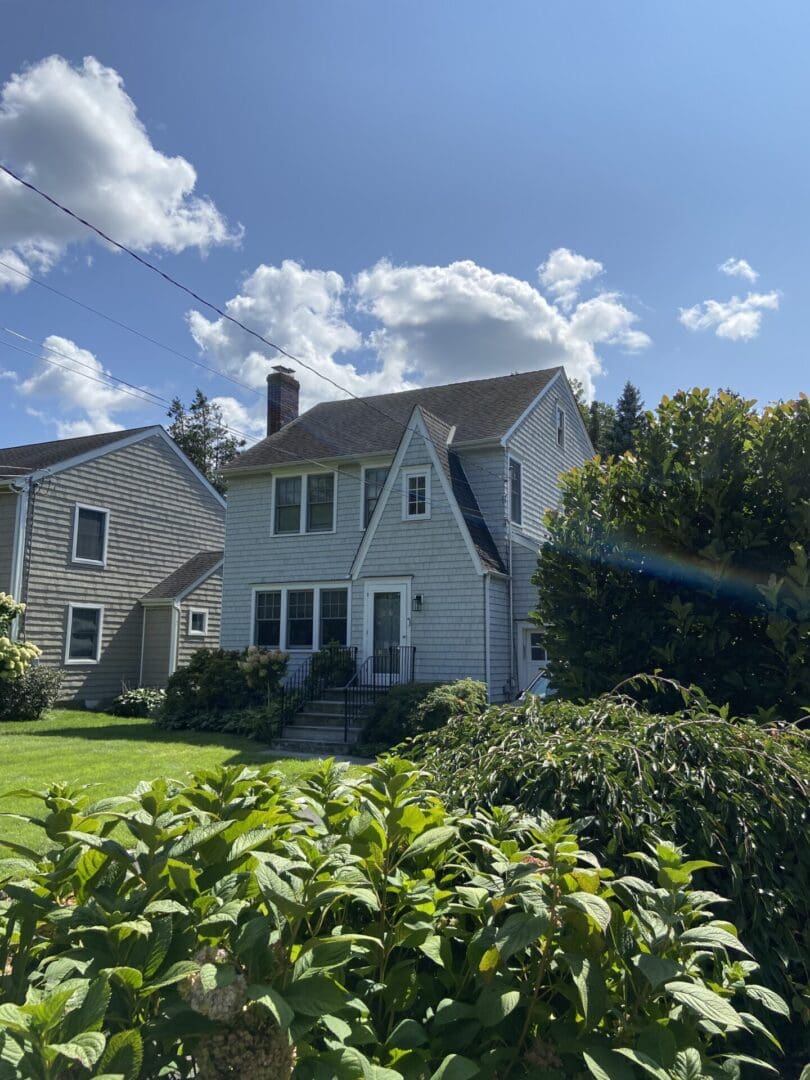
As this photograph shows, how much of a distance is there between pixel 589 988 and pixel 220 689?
54.2 feet

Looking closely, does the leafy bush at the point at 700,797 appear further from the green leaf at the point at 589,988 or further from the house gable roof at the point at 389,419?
the house gable roof at the point at 389,419

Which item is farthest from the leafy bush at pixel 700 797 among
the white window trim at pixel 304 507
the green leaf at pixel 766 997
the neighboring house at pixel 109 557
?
the neighboring house at pixel 109 557

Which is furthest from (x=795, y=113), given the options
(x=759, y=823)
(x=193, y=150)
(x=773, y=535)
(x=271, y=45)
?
(x=759, y=823)

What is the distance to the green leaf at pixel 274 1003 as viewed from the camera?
1246mm

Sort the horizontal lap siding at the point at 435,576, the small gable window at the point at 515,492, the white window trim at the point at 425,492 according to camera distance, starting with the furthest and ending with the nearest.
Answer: the small gable window at the point at 515,492
the white window trim at the point at 425,492
the horizontal lap siding at the point at 435,576

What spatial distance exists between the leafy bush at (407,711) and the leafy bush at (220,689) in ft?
12.8

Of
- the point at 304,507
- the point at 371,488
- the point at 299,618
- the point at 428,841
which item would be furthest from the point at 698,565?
the point at 304,507

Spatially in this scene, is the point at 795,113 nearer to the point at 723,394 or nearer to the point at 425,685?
the point at 723,394

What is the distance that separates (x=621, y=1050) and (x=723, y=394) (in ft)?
18.2

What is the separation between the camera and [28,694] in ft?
59.5

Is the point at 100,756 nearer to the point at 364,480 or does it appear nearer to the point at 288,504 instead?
the point at 288,504

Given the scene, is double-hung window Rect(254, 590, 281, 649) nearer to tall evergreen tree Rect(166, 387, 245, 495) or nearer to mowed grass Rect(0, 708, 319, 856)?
mowed grass Rect(0, 708, 319, 856)

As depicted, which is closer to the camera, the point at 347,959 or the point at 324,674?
the point at 347,959

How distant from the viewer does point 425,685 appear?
14344 mm
